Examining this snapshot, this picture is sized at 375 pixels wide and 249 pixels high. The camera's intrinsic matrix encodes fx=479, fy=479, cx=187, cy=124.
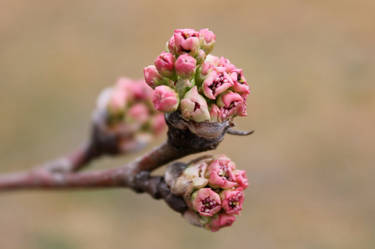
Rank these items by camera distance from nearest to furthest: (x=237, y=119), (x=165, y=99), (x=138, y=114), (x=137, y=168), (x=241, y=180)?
1. (x=165, y=99)
2. (x=241, y=180)
3. (x=137, y=168)
4. (x=138, y=114)
5. (x=237, y=119)

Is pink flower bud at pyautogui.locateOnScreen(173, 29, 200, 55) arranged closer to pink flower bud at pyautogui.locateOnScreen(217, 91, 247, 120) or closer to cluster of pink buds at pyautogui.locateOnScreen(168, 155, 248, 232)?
pink flower bud at pyautogui.locateOnScreen(217, 91, 247, 120)

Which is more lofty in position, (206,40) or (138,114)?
(206,40)

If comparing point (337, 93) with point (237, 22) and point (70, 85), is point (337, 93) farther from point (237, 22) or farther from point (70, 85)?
point (70, 85)

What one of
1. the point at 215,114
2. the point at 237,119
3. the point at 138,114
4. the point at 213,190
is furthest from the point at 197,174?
the point at 237,119

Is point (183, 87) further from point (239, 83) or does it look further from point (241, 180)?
point (241, 180)

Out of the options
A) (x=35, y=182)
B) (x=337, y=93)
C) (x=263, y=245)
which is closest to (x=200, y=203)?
(x=35, y=182)

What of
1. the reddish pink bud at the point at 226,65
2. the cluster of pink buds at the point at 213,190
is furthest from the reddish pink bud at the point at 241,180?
the reddish pink bud at the point at 226,65
